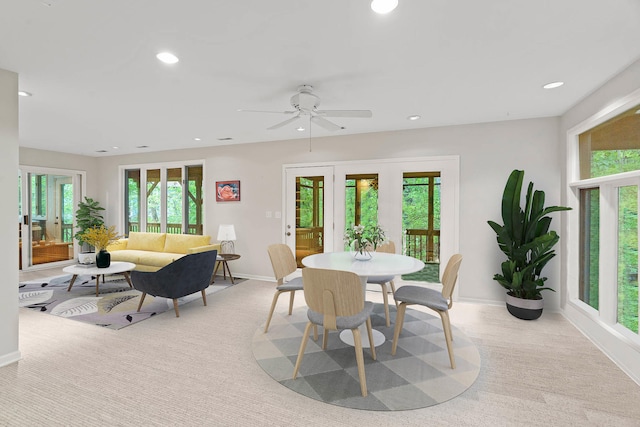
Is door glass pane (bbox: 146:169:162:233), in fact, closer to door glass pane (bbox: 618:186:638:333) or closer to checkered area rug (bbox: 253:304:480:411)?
checkered area rug (bbox: 253:304:480:411)

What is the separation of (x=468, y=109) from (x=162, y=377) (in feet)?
13.4

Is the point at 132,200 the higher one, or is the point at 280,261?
the point at 132,200

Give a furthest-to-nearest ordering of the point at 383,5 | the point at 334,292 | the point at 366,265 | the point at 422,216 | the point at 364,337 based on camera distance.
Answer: the point at 422,216
the point at 364,337
the point at 366,265
the point at 334,292
the point at 383,5

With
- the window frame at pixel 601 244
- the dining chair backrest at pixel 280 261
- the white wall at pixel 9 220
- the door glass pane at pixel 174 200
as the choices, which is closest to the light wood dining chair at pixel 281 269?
the dining chair backrest at pixel 280 261

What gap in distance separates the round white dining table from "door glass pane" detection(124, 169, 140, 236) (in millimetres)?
5427

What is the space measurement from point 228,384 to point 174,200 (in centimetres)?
497

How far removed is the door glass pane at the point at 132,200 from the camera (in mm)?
6699

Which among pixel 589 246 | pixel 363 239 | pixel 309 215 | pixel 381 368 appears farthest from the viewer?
pixel 309 215

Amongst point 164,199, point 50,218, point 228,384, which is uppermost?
point 164,199

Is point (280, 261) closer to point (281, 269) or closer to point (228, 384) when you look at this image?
point (281, 269)

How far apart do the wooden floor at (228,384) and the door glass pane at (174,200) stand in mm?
3153

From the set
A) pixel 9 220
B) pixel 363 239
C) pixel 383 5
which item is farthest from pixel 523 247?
pixel 9 220

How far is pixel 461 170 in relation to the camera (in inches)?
Result: 164

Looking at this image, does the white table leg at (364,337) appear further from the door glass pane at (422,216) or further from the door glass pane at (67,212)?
the door glass pane at (67,212)
